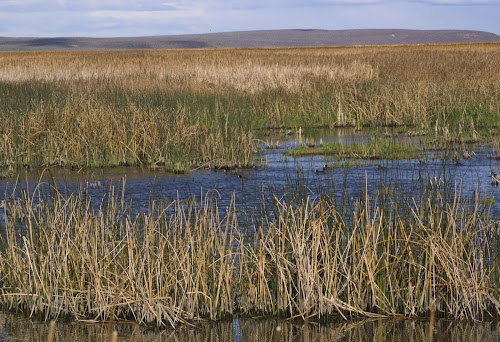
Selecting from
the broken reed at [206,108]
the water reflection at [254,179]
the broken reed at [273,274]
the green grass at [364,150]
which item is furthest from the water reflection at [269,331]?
the green grass at [364,150]

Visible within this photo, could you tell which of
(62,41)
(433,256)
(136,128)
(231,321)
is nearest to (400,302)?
(433,256)

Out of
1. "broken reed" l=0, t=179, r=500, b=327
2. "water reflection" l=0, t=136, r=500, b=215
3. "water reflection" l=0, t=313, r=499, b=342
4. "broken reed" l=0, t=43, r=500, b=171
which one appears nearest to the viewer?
A: "water reflection" l=0, t=313, r=499, b=342

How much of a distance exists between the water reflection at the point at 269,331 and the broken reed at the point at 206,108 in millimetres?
6890

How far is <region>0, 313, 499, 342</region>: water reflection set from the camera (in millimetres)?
5094

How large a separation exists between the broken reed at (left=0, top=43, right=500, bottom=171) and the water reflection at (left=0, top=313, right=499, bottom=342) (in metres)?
6.89

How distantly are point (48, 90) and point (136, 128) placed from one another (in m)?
5.75

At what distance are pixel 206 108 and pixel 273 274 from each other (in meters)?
9.82

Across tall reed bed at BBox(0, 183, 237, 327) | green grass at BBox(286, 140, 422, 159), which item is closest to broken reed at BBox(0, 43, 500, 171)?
green grass at BBox(286, 140, 422, 159)

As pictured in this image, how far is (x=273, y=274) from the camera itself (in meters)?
5.64

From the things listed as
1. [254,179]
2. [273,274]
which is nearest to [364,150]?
[254,179]

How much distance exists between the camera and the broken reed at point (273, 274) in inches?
211

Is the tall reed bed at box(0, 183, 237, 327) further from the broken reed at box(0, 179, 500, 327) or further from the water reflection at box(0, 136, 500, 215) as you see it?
the water reflection at box(0, 136, 500, 215)

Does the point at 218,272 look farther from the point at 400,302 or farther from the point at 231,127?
the point at 231,127

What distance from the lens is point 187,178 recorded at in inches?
454
